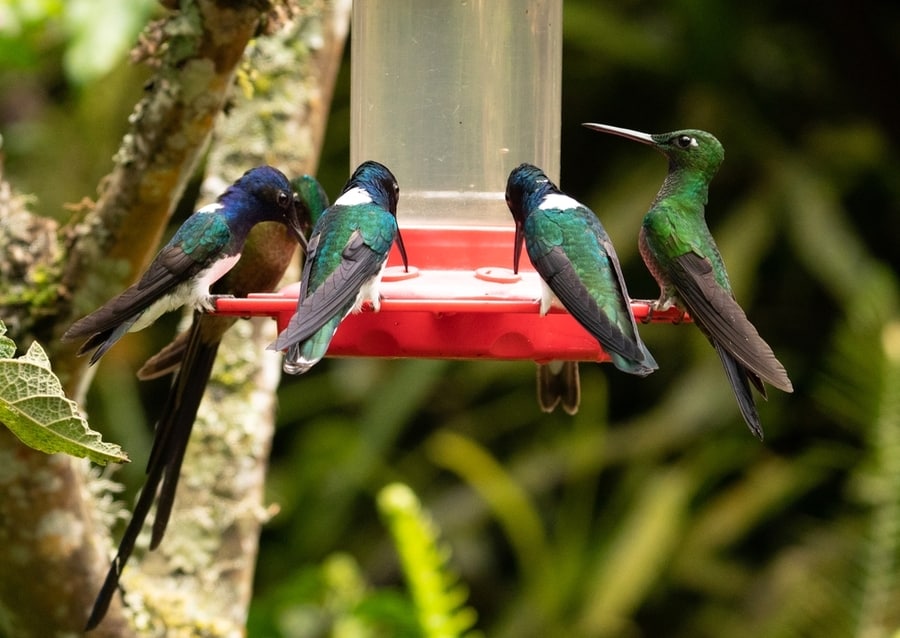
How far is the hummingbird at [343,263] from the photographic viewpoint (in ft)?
6.85

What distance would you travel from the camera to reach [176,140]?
8.89 ft

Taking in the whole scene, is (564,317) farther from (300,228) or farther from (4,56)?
(4,56)

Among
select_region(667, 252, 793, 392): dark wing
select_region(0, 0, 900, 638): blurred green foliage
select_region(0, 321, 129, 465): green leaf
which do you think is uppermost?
select_region(0, 321, 129, 465): green leaf

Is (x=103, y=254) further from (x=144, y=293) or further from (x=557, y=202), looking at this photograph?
(x=557, y=202)

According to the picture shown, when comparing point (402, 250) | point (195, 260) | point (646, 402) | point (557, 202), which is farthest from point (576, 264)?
point (646, 402)

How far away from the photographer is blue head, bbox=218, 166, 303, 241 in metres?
2.75

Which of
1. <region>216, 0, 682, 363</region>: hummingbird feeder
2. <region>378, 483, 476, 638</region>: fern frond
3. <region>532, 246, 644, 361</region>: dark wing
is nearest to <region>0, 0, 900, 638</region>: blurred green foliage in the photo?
<region>378, 483, 476, 638</region>: fern frond

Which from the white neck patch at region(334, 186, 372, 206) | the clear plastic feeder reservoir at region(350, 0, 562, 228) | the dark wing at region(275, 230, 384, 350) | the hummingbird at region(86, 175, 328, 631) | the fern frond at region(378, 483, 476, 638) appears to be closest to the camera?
the dark wing at region(275, 230, 384, 350)

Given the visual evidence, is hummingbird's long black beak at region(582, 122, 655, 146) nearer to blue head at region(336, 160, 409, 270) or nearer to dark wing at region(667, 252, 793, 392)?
dark wing at region(667, 252, 793, 392)

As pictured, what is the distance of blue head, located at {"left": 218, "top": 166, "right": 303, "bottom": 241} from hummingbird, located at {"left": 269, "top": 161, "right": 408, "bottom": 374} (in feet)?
0.90

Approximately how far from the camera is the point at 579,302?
2195mm

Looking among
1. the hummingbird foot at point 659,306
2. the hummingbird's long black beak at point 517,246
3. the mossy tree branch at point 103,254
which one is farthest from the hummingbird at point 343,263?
the hummingbird foot at point 659,306

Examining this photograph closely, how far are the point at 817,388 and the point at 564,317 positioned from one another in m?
3.80

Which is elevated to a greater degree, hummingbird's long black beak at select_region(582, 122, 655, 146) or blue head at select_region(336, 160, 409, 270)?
hummingbird's long black beak at select_region(582, 122, 655, 146)
